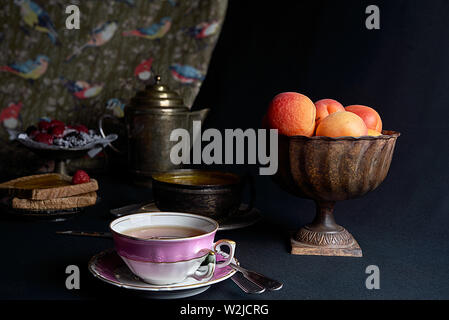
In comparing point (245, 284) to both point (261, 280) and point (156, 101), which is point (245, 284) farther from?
point (156, 101)

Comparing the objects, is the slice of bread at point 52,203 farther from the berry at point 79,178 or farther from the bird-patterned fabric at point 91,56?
the bird-patterned fabric at point 91,56

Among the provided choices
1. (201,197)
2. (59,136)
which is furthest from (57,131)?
(201,197)

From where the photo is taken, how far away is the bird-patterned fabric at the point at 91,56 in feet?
4.80

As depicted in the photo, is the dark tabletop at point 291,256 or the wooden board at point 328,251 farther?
the wooden board at point 328,251

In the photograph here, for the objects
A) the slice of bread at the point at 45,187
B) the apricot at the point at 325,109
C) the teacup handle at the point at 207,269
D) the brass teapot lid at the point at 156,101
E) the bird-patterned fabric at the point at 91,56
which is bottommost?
the teacup handle at the point at 207,269

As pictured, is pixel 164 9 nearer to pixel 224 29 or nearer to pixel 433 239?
pixel 224 29

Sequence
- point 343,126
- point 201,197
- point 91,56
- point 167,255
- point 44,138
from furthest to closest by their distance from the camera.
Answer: point 91,56, point 44,138, point 201,197, point 343,126, point 167,255

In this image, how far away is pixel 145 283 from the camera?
0.55 meters

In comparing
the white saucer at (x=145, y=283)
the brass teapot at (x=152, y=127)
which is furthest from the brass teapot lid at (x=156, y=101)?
the white saucer at (x=145, y=283)

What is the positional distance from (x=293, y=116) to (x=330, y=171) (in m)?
0.10

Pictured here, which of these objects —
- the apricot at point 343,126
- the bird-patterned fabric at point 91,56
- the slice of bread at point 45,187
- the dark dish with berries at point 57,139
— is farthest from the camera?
the bird-patterned fabric at point 91,56

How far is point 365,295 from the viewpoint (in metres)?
0.60

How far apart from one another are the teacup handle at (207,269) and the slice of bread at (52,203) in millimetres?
441

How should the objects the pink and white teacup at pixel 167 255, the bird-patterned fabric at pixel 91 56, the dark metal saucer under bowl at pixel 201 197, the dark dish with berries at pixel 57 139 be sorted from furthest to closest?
1. the bird-patterned fabric at pixel 91 56
2. the dark dish with berries at pixel 57 139
3. the dark metal saucer under bowl at pixel 201 197
4. the pink and white teacup at pixel 167 255
